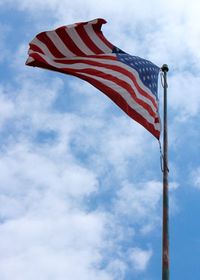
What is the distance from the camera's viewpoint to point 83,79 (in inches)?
753

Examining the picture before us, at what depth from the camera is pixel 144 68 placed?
20.3 metres

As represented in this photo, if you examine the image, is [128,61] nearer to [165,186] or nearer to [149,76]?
[149,76]

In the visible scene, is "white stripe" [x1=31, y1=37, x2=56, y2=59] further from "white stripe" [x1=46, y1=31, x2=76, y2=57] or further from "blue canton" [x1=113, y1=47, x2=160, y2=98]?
"blue canton" [x1=113, y1=47, x2=160, y2=98]

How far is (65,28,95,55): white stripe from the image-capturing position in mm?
20109

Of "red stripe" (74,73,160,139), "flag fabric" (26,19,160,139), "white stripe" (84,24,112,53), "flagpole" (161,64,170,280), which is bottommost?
"flagpole" (161,64,170,280)

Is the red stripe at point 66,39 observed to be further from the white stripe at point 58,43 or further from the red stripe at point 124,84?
the red stripe at point 124,84

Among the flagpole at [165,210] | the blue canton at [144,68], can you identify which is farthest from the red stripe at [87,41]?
the flagpole at [165,210]

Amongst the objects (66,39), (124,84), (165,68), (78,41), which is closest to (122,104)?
(124,84)

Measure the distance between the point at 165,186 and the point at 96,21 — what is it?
20.3ft

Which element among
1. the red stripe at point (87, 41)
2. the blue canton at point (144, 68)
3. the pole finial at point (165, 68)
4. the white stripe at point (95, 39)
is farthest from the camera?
the pole finial at point (165, 68)

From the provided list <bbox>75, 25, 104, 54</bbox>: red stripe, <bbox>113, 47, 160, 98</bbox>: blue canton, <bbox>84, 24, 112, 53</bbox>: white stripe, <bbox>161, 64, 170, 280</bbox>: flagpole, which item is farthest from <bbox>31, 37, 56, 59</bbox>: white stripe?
A: <bbox>161, 64, 170, 280</bbox>: flagpole

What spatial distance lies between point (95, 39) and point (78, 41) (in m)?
0.58

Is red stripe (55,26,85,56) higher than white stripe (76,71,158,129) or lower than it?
higher

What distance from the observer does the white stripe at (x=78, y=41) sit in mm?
20109
